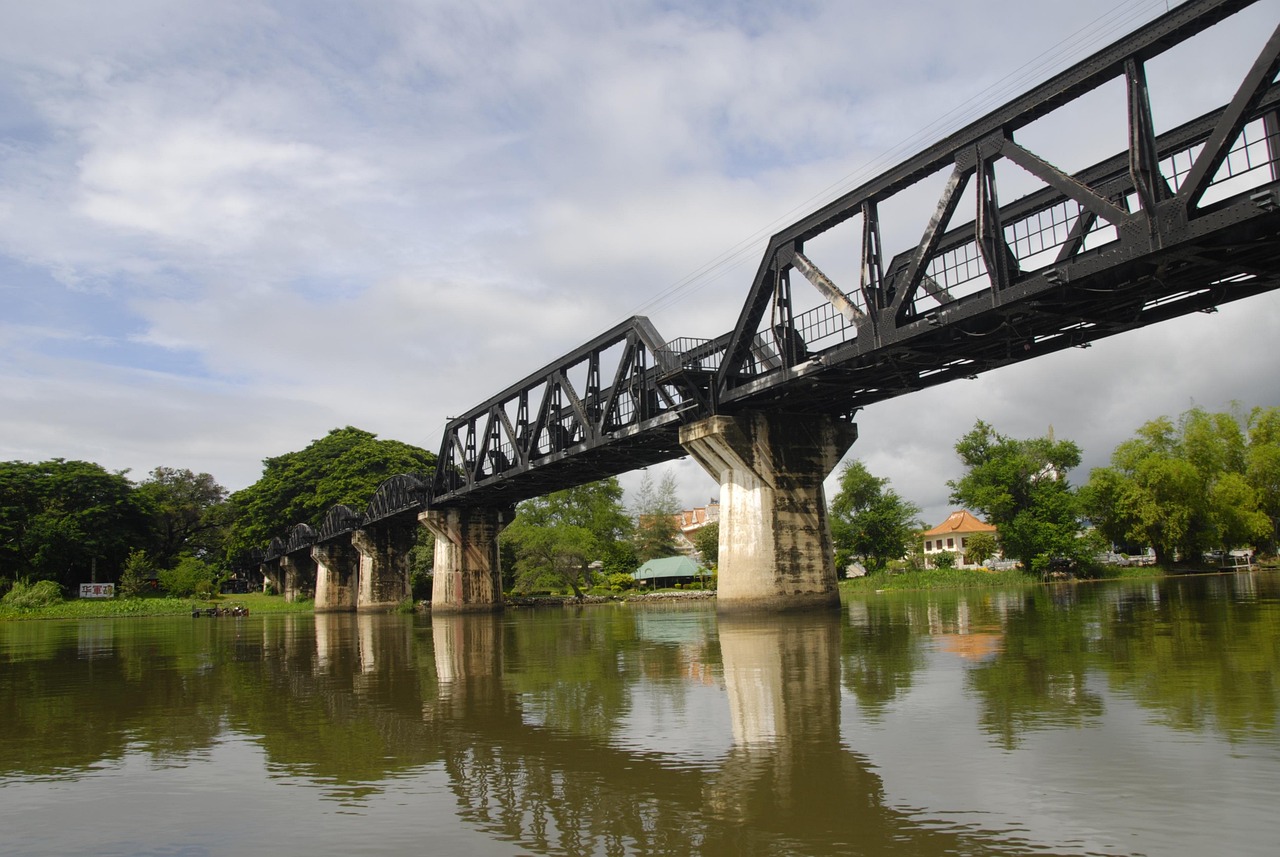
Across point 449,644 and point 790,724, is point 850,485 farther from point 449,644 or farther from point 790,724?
point 790,724

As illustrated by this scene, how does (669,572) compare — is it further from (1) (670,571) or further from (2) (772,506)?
(2) (772,506)

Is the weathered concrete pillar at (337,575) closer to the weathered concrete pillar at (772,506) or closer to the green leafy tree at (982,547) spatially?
the green leafy tree at (982,547)

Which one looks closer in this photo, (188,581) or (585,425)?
(585,425)

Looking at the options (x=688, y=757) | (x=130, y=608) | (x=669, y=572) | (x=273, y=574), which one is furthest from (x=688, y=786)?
(x=273, y=574)

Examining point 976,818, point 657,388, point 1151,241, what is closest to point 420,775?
point 976,818

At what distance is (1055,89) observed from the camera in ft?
63.3

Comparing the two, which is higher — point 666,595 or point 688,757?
point 688,757

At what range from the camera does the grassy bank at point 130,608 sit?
250 ft

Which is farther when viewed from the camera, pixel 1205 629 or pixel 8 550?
pixel 8 550

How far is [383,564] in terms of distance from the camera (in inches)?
3071

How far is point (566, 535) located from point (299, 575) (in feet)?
124

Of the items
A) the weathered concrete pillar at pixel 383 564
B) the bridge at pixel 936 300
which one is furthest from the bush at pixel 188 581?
the bridge at pixel 936 300

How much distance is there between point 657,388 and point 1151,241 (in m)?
19.3

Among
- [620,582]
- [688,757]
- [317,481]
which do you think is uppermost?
[317,481]
